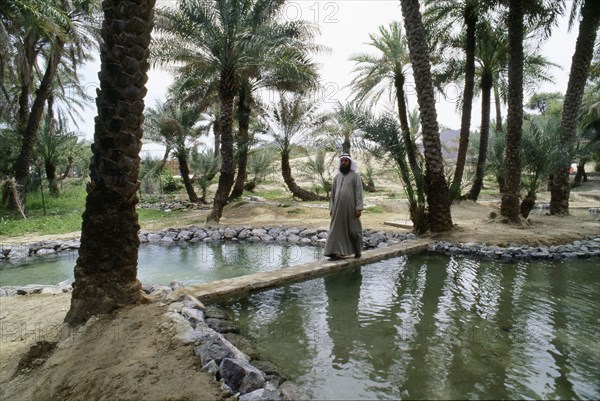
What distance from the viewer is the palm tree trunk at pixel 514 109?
10883mm

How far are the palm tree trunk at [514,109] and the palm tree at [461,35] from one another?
11.4 ft

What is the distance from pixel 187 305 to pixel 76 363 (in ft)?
3.87

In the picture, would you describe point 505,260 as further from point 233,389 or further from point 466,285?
point 233,389

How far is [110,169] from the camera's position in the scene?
3912 mm

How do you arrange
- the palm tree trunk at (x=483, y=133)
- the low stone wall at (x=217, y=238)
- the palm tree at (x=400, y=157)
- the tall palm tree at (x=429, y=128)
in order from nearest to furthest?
the low stone wall at (x=217, y=238) < the tall palm tree at (x=429, y=128) < the palm tree at (x=400, y=157) < the palm tree trunk at (x=483, y=133)

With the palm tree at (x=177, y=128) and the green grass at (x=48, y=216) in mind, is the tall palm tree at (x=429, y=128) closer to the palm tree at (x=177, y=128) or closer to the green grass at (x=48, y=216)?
the green grass at (x=48, y=216)

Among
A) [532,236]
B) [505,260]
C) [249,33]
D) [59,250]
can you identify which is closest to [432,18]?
[249,33]

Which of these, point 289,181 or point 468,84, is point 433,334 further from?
point 289,181

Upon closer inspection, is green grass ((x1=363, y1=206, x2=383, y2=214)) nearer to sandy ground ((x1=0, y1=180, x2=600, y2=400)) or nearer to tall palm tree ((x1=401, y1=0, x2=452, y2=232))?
tall palm tree ((x1=401, y1=0, x2=452, y2=232))

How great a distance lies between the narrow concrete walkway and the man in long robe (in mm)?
256

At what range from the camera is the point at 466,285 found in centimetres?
576

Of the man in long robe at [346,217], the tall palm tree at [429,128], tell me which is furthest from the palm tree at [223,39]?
the man in long robe at [346,217]

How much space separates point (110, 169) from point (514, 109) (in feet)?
35.9

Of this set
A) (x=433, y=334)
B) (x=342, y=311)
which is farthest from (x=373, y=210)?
(x=433, y=334)
